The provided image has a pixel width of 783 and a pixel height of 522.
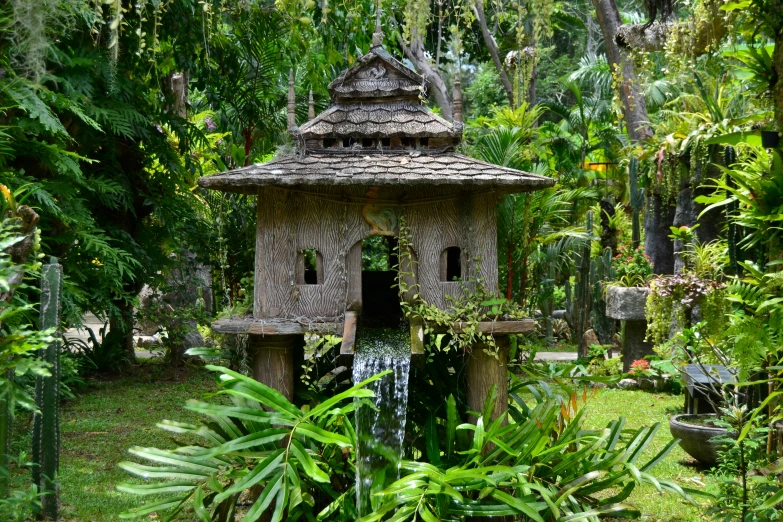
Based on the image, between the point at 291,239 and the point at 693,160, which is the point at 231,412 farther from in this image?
the point at 693,160

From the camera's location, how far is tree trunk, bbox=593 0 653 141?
36.1 ft

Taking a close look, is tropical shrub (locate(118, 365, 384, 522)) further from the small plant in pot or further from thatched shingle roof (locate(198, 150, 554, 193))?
the small plant in pot

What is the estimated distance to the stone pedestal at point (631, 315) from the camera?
1141cm

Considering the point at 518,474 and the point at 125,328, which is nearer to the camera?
the point at 518,474

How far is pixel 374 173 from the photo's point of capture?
211 inches

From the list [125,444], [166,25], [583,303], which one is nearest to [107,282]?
[125,444]

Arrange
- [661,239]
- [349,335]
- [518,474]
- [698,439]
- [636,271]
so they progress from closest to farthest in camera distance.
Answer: [518,474] → [349,335] → [698,439] → [636,271] → [661,239]

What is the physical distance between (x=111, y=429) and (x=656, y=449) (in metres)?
5.84

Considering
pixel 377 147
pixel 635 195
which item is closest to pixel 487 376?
pixel 377 147

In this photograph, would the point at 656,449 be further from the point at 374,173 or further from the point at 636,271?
the point at 374,173

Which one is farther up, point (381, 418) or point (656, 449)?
point (381, 418)

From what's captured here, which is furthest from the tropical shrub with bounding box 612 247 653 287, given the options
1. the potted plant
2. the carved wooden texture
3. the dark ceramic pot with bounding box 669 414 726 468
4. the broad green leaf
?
the broad green leaf

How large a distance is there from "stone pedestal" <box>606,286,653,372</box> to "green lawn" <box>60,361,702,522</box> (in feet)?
2.93

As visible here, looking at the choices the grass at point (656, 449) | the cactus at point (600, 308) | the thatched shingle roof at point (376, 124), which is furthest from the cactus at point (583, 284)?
the thatched shingle roof at point (376, 124)
